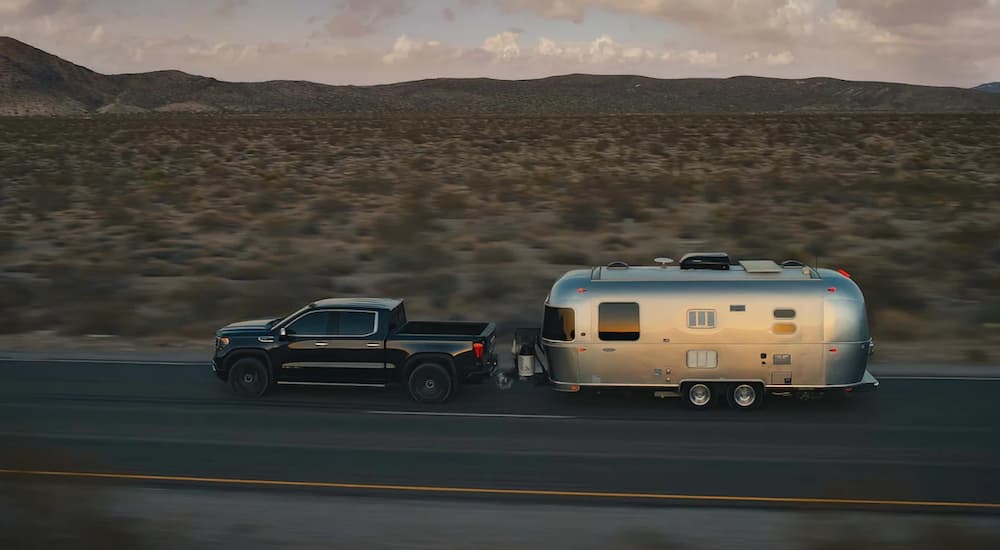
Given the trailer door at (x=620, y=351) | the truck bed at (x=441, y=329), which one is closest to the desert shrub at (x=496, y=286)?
the truck bed at (x=441, y=329)

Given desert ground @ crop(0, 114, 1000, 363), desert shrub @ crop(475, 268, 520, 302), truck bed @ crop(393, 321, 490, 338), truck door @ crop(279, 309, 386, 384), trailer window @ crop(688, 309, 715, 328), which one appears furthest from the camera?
desert shrub @ crop(475, 268, 520, 302)

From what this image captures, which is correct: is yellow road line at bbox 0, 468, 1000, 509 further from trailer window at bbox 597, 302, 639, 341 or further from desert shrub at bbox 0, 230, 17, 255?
desert shrub at bbox 0, 230, 17, 255

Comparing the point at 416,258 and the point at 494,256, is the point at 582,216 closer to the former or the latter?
the point at 494,256

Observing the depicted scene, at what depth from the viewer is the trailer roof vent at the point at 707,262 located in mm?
15664

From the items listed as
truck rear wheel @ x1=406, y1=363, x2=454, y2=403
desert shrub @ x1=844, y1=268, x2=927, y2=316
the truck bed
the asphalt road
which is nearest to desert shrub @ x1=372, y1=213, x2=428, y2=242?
desert shrub @ x1=844, y1=268, x2=927, y2=316

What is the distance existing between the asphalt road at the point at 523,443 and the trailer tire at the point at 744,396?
0.80ft

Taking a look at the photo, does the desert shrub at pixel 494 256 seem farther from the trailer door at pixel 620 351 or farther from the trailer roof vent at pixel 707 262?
the trailer door at pixel 620 351

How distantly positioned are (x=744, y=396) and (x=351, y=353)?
6.28 m

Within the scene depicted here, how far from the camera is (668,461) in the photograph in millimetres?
12500

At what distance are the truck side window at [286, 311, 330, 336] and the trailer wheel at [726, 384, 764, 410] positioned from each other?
6.59m

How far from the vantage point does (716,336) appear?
48.5ft

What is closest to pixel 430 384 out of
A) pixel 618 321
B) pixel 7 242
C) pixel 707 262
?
pixel 618 321

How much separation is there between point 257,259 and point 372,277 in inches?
183

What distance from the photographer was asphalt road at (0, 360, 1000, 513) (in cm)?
1138
